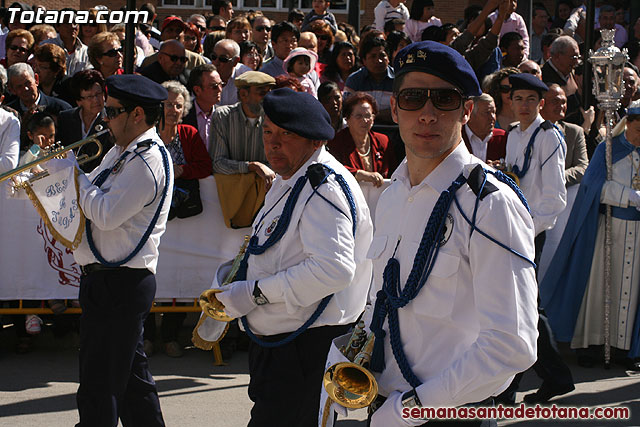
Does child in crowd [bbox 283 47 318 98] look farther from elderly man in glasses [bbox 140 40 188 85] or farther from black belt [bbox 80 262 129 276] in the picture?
black belt [bbox 80 262 129 276]

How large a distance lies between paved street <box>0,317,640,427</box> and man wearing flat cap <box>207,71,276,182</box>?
168cm

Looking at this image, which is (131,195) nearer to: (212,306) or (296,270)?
(212,306)

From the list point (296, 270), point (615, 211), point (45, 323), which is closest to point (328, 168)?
point (296, 270)

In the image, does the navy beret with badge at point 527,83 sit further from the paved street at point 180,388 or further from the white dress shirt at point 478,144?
the paved street at point 180,388

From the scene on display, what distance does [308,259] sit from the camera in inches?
141

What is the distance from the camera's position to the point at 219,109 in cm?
742

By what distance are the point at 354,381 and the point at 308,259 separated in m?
1.06

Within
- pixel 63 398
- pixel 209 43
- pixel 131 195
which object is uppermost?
pixel 209 43

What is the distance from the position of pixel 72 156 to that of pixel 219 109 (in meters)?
2.96

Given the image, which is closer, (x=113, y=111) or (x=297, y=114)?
(x=297, y=114)

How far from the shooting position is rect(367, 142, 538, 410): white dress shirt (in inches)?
88.7

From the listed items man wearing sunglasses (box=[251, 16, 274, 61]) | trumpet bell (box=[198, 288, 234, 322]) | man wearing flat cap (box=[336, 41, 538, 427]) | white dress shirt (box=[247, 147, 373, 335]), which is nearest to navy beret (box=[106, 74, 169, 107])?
white dress shirt (box=[247, 147, 373, 335])

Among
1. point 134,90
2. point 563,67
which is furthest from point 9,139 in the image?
point 563,67

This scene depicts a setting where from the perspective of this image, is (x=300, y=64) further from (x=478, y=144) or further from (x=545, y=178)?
(x=545, y=178)
